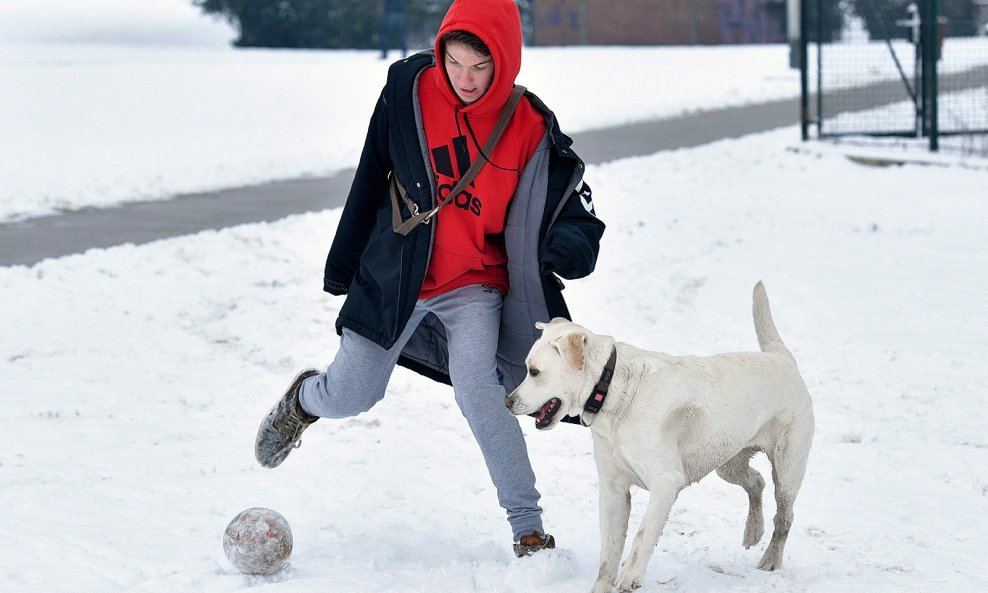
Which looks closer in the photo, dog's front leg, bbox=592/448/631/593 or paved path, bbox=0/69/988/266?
dog's front leg, bbox=592/448/631/593

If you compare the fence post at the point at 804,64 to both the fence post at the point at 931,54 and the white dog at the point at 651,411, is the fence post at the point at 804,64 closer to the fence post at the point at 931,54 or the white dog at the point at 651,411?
the fence post at the point at 931,54

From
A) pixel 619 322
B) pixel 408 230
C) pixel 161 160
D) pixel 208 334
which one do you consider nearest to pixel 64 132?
pixel 161 160

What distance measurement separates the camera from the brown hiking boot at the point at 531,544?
3.84m

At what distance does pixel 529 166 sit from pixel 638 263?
5.39 m

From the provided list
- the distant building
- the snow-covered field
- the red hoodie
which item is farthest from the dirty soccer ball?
the distant building

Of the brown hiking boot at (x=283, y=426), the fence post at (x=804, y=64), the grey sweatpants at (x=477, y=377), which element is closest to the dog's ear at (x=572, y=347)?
the grey sweatpants at (x=477, y=377)

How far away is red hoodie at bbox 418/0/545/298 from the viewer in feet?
12.1

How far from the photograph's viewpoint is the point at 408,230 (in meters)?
3.75

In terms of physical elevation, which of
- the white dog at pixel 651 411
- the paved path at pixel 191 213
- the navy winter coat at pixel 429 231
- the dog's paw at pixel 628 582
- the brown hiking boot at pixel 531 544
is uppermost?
the navy winter coat at pixel 429 231

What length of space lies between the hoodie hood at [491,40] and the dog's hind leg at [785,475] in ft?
4.63

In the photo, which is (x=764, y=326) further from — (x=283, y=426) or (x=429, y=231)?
(x=283, y=426)

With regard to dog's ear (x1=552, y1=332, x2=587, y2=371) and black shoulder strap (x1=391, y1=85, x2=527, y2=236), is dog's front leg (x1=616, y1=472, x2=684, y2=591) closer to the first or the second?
dog's ear (x1=552, y1=332, x2=587, y2=371)

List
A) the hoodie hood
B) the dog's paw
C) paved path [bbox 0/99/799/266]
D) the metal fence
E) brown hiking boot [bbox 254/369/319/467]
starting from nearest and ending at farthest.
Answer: the dog's paw < the hoodie hood < brown hiking boot [bbox 254/369/319/467] < paved path [bbox 0/99/799/266] < the metal fence

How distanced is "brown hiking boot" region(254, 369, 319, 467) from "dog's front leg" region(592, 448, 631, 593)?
132 centimetres
